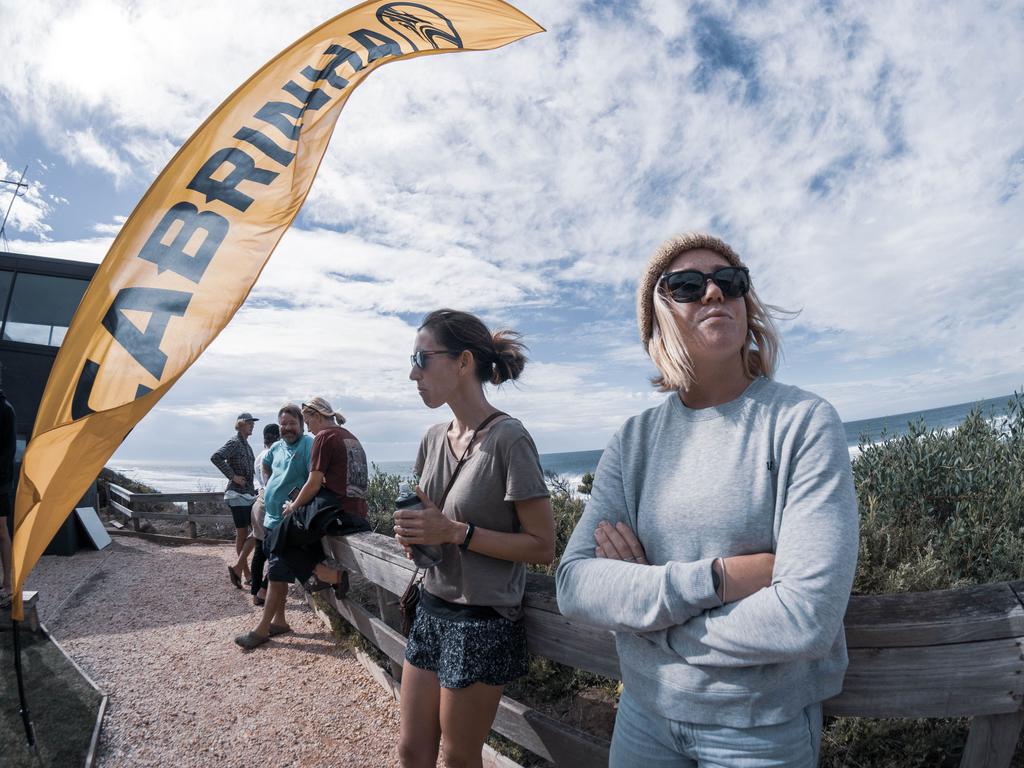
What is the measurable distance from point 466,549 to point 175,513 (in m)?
13.9

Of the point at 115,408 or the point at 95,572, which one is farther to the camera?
the point at 95,572

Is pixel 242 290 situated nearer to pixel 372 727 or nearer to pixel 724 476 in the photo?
pixel 724 476

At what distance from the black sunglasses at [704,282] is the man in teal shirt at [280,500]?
4565mm

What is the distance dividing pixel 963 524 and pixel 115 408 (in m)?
4.50

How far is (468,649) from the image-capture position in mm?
2146

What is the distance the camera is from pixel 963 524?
3.28 m

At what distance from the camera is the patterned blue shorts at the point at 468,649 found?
2139 millimetres

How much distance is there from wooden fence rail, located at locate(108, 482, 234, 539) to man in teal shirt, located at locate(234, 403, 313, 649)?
761 cm

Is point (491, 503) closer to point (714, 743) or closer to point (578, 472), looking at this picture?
point (714, 743)

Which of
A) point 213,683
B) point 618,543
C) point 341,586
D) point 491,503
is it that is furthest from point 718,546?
point 213,683

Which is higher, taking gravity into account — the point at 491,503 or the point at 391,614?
the point at 491,503

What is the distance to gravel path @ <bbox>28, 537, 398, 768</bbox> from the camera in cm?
374

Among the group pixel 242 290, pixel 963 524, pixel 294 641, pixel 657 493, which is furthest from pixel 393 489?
pixel 657 493

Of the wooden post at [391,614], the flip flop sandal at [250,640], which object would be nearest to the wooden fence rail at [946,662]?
the wooden post at [391,614]
